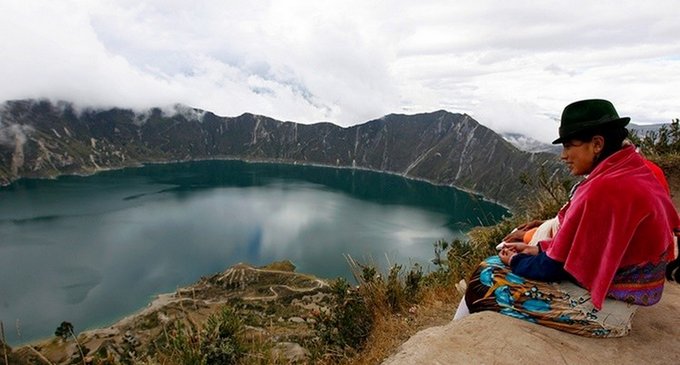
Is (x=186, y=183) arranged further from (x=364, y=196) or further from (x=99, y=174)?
(x=364, y=196)

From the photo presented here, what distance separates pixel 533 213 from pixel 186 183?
181m

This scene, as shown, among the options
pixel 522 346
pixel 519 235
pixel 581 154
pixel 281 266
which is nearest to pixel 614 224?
pixel 581 154

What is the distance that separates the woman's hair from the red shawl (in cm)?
8

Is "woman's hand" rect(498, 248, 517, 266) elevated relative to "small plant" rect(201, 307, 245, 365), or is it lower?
elevated

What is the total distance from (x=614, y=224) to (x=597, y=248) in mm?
241

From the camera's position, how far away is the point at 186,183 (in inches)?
6865

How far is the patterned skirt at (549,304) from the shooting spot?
342 cm

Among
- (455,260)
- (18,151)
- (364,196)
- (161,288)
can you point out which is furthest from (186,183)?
(455,260)

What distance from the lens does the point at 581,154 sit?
3.38 meters

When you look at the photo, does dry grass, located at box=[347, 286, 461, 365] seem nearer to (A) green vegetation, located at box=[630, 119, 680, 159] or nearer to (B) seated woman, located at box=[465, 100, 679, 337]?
(B) seated woman, located at box=[465, 100, 679, 337]

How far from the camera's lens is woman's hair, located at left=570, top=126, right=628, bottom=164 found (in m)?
3.24

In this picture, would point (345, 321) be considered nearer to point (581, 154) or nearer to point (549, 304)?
point (549, 304)

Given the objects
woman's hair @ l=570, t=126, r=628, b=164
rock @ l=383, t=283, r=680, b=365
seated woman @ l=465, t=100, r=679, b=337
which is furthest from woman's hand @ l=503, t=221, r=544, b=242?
woman's hair @ l=570, t=126, r=628, b=164

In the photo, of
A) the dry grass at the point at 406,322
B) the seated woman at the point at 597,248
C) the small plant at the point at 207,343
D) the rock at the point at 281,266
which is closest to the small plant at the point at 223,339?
the small plant at the point at 207,343
